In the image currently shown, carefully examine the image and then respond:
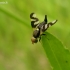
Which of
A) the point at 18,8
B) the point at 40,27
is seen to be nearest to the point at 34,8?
the point at 18,8

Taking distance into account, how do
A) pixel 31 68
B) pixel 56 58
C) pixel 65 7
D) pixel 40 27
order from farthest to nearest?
pixel 31 68 → pixel 65 7 → pixel 40 27 → pixel 56 58

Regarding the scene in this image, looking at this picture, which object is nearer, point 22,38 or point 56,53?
point 56,53

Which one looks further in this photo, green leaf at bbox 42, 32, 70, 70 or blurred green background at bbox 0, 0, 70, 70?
blurred green background at bbox 0, 0, 70, 70

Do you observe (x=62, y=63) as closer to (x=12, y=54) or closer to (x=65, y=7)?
(x=65, y=7)

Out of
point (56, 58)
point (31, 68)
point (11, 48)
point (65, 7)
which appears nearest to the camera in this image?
point (56, 58)

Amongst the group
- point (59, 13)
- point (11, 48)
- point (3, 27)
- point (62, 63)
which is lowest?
point (11, 48)

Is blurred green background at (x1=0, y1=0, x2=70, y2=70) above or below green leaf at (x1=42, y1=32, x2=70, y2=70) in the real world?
below

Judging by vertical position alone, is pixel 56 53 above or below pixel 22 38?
above

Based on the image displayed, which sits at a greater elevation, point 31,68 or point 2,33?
point 2,33
